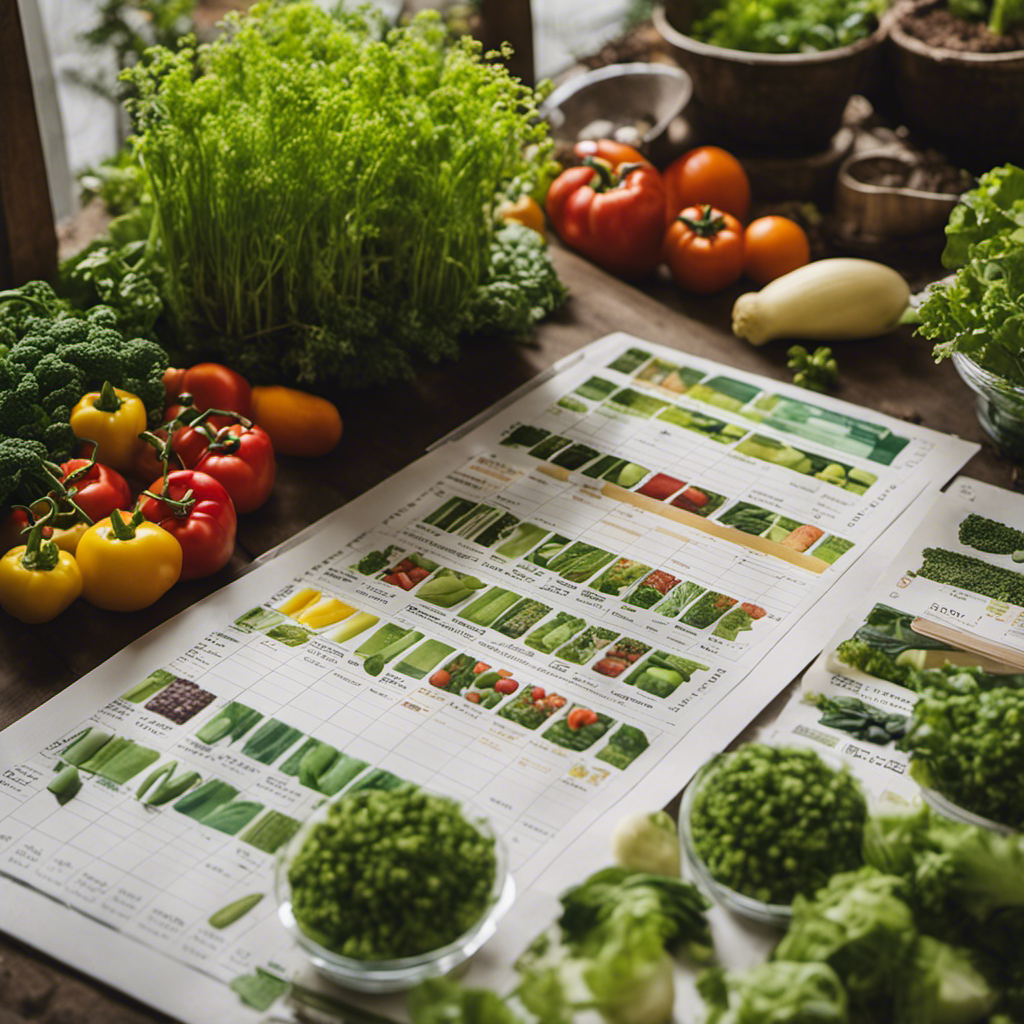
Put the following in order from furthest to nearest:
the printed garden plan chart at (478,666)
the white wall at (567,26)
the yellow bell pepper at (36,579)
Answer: the white wall at (567,26) < the yellow bell pepper at (36,579) < the printed garden plan chart at (478,666)

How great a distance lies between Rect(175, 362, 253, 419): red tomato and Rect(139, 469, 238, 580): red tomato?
158mm

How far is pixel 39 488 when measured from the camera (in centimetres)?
122

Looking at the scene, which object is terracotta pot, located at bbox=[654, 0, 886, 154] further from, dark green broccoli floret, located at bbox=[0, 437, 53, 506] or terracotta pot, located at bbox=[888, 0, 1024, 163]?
dark green broccoli floret, located at bbox=[0, 437, 53, 506]

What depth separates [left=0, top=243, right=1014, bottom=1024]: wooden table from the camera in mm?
1151

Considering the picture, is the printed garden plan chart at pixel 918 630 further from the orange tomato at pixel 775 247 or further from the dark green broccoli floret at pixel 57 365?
the dark green broccoli floret at pixel 57 365

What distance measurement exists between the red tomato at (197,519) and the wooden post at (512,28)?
1.05 m

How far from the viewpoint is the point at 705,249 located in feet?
5.52

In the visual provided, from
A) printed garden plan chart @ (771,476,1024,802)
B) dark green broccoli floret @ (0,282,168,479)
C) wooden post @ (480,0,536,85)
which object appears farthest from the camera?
wooden post @ (480,0,536,85)

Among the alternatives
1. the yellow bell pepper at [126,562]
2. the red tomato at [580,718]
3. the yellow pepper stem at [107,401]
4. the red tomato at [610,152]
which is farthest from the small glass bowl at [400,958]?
the red tomato at [610,152]

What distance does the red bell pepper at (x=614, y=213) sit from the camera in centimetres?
172

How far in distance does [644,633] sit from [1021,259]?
1.94 feet

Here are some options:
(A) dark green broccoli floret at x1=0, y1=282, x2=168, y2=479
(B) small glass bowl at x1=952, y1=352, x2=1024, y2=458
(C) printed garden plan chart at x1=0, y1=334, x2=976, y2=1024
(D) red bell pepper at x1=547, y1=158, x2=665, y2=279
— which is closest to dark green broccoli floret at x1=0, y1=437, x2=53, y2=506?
(A) dark green broccoli floret at x1=0, y1=282, x2=168, y2=479

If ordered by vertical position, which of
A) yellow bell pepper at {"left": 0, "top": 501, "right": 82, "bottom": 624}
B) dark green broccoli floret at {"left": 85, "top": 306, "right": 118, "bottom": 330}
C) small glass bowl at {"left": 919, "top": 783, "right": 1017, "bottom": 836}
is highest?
dark green broccoli floret at {"left": 85, "top": 306, "right": 118, "bottom": 330}

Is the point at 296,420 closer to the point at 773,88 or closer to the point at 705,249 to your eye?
the point at 705,249
